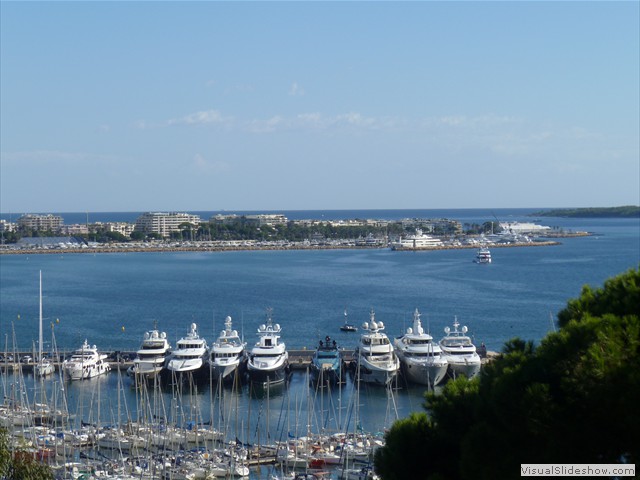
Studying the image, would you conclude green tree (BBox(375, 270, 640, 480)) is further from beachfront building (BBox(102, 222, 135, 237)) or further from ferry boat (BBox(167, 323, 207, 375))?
beachfront building (BBox(102, 222, 135, 237))

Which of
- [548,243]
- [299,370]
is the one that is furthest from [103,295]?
[548,243]

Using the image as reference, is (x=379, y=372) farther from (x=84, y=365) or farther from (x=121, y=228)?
(x=121, y=228)

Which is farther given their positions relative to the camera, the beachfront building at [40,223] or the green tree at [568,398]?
the beachfront building at [40,223]

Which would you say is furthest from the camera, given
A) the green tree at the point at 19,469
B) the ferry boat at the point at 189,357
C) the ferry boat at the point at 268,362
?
the ferry boat at the point at 189,357

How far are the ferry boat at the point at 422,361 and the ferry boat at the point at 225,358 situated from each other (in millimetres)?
4032

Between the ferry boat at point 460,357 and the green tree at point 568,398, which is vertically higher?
the green tree at point 568,398

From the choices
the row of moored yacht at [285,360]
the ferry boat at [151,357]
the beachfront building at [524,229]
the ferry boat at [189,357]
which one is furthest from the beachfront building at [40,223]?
the ferry boat at [189,357]

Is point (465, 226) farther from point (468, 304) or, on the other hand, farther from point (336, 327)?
point (336, 327)

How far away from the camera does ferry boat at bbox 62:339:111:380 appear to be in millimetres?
19359

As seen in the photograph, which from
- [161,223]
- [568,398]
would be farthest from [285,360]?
[161,223]

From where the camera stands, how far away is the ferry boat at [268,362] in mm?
18938

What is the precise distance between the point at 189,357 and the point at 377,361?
4618mm

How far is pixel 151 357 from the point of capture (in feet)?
64.7

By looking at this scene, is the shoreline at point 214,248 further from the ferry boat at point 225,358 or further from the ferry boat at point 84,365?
the ferry boat at point 84,365
